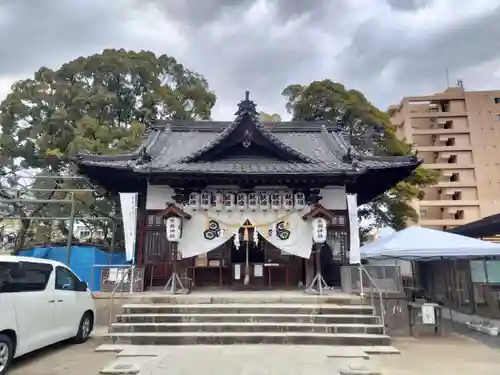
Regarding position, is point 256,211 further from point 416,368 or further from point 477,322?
point 477,322

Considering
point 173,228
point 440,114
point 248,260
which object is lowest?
point 248,260

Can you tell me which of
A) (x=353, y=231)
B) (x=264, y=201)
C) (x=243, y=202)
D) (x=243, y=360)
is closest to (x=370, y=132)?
(x=353, y=231)

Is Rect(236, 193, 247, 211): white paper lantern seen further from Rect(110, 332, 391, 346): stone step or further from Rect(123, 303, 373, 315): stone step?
Rect(110, 332, 391, 346): stone step

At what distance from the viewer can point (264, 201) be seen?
11430 mm

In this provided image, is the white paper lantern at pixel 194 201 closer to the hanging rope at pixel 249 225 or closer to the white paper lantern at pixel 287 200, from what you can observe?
the hanging rope at pixel 249 225

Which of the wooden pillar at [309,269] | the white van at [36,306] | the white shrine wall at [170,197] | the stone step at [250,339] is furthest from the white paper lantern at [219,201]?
the white van at [36,306]

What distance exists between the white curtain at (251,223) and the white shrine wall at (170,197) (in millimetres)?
1136

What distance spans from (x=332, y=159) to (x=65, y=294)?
9145 millimetres

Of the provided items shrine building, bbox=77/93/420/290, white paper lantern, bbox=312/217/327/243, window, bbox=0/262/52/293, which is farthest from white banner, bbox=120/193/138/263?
white paper lantern, bbox=312/217/327/243

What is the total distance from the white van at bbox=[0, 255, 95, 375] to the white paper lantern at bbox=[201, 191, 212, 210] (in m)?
4.13

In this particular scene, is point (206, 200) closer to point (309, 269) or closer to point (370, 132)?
point (309, 269)

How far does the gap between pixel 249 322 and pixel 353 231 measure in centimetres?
475

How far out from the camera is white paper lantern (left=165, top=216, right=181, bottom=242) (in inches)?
414

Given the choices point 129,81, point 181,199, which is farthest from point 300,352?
point 129,81
